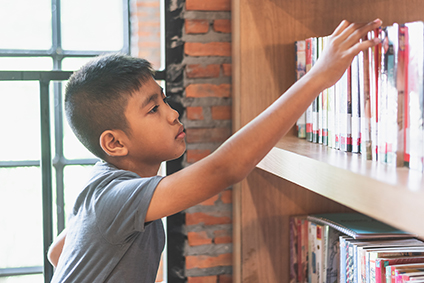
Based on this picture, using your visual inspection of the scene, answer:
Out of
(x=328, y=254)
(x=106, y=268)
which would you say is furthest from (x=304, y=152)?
(x=106, y=268)

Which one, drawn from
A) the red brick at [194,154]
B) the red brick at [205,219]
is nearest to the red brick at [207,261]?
the red brick at [205,219]

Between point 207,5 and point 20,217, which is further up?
point 207,5

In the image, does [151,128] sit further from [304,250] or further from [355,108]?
[304,250]

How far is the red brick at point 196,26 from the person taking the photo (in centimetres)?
157

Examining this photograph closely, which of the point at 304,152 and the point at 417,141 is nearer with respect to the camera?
the point at 417,141

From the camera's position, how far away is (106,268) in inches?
39.6

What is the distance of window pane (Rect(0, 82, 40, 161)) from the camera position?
1624 millimetres

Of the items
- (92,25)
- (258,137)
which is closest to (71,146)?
(92,25)

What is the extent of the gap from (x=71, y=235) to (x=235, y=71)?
78 cm

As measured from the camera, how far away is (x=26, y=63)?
5.36 feet

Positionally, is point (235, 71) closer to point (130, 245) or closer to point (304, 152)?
point (304, 152)

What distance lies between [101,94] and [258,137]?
1.55ft

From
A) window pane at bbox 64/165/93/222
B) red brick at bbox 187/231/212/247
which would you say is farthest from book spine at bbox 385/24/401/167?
window pane at bbox 64/165/93/222

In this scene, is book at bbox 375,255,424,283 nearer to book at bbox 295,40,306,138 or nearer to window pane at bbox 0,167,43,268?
book at bbox 295,40,306,138
